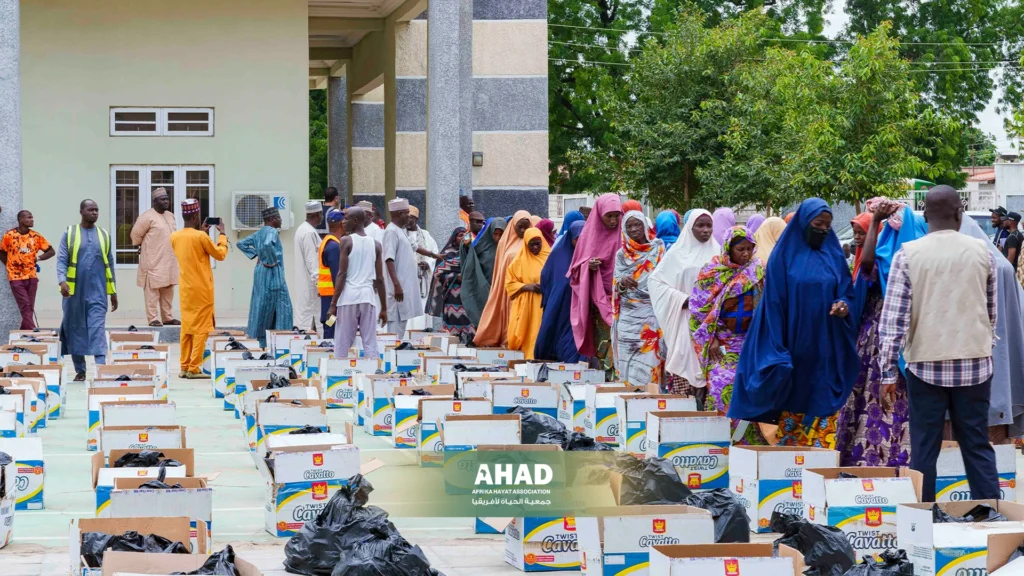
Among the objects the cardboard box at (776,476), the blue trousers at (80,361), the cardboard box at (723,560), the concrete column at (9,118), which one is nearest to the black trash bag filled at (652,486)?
the cardboard box at (776,476)

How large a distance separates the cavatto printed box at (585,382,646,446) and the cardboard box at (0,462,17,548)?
144 inches

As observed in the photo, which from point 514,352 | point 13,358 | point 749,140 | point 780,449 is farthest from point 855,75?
point 780,449

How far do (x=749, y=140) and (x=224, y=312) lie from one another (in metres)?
15.7

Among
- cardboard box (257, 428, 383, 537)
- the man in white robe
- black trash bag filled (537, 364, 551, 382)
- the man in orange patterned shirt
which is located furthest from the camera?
the man in orange patterned shirt

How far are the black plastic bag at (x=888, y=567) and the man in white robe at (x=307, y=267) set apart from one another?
10.1 meters

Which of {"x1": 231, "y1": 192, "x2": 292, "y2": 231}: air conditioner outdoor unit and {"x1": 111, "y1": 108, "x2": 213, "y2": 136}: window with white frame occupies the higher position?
{"x1": 111, "y1": 108, "x2": 213, "y2": 136}: window with white frame

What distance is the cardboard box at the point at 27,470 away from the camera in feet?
23.9

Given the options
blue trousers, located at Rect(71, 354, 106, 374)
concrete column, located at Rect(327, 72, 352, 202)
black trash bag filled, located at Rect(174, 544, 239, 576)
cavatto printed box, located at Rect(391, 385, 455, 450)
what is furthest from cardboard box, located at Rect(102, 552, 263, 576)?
concrete column, located at Rect(327, 72, 352, 202)

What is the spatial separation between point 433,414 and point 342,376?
3.26 meters

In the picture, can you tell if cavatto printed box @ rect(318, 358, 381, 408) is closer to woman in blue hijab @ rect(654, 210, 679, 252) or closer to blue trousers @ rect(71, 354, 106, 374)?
woman in blue hijab @ rect(654, 210, 679, 252)

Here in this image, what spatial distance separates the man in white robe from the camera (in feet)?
47.9

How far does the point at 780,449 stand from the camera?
22.0 feet

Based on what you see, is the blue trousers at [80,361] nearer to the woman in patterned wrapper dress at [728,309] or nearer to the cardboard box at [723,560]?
the woman in patterned wrapper dress at [728,309]

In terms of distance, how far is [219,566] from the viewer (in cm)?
455
